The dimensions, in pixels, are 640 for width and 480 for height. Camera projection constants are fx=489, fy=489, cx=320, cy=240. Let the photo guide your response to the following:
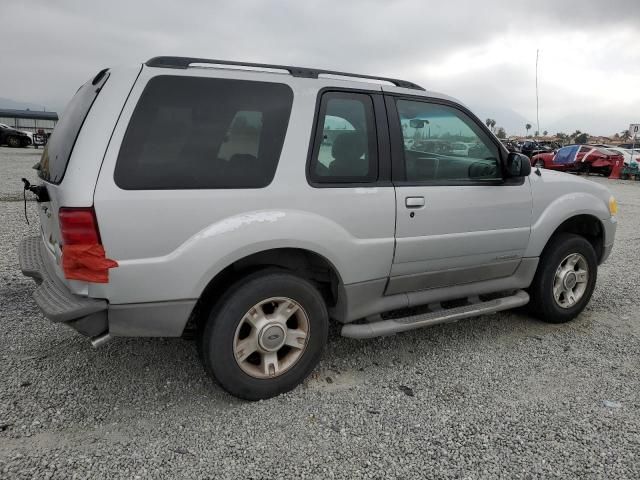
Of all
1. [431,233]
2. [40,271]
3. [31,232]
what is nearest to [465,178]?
[431,233]

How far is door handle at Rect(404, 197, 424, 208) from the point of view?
→ 311cm

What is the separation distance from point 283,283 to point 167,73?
128 cm

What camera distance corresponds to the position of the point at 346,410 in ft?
9.26

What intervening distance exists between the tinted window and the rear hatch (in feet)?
0.90

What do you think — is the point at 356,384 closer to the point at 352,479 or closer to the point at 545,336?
the point at 352,479

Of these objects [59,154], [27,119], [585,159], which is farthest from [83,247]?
[27,119]

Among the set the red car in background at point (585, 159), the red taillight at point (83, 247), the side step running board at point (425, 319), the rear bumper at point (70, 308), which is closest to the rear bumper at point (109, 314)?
the rear bumper at point (70, 308)

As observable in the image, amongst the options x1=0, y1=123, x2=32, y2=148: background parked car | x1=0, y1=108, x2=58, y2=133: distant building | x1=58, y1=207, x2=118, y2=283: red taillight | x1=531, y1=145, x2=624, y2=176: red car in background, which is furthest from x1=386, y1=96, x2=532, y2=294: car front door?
x1=0, y1=108, x2=58, y2=133: distant building

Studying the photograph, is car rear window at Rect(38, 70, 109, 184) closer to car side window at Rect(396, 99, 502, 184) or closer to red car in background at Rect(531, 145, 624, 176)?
car side window at Rect(396, 99, 502, 184)

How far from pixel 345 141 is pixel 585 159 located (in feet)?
75.7

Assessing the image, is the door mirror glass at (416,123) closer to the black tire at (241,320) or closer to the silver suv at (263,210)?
the silver suv at (263,210)

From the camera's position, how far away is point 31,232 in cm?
704

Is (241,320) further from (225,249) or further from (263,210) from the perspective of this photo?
(263,210)

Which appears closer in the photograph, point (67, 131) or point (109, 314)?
point (109, 314)
